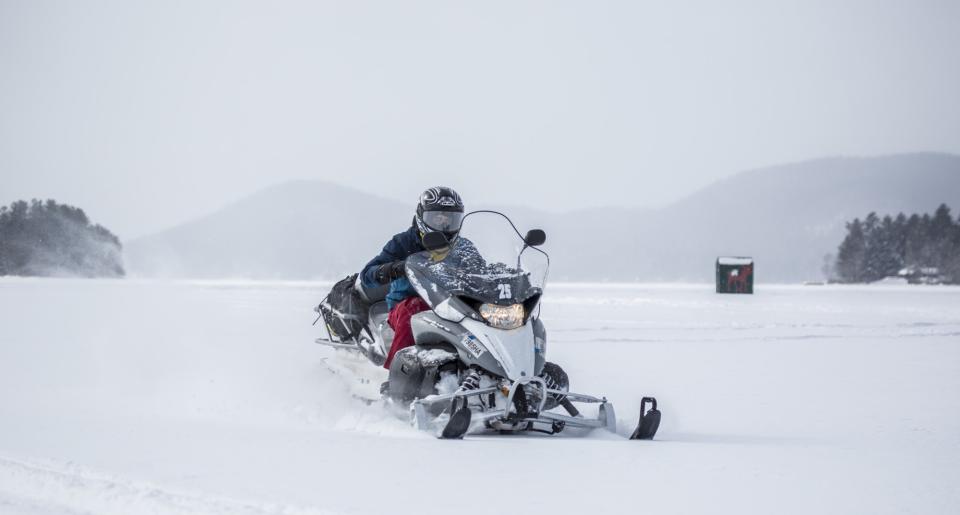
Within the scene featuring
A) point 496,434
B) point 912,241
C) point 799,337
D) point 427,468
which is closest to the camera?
point 427,468

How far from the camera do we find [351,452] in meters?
5.42

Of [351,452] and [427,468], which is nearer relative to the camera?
[427,468]

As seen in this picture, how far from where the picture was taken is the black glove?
706cm

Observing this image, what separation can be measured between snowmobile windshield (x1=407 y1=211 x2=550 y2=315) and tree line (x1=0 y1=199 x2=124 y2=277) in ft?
203

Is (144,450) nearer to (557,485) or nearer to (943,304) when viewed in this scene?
(557,485)

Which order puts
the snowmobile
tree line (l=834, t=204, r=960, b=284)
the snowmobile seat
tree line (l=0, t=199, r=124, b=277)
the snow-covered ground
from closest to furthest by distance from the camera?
the snow-covered ground
the snowmobile
the snowmobile seat
tree line (l=0, t=199, r=124, b=277)
tree line (l=834, t=204, r=960, b=284)

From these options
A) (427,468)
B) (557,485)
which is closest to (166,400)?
(427,468)

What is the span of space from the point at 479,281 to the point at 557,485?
209cm

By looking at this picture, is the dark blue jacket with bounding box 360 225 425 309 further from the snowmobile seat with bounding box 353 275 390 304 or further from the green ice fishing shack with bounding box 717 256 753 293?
the green ice fishing shack with bounding box 717 256 753 293

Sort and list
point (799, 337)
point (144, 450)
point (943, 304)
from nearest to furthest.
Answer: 1. point (144, 450)
2. point (799, 337)
3. point (943, 304)

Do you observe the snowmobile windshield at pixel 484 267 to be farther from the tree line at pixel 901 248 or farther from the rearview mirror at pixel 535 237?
the tree line at pixel 901 248

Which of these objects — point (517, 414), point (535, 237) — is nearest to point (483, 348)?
point (517, 414)

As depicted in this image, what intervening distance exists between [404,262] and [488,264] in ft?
2.40

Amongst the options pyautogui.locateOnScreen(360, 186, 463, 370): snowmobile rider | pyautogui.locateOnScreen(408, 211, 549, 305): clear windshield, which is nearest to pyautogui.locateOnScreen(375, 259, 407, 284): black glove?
pyautogui.locateOnScreen(360, 186, 463, 370): snowmobile rider
